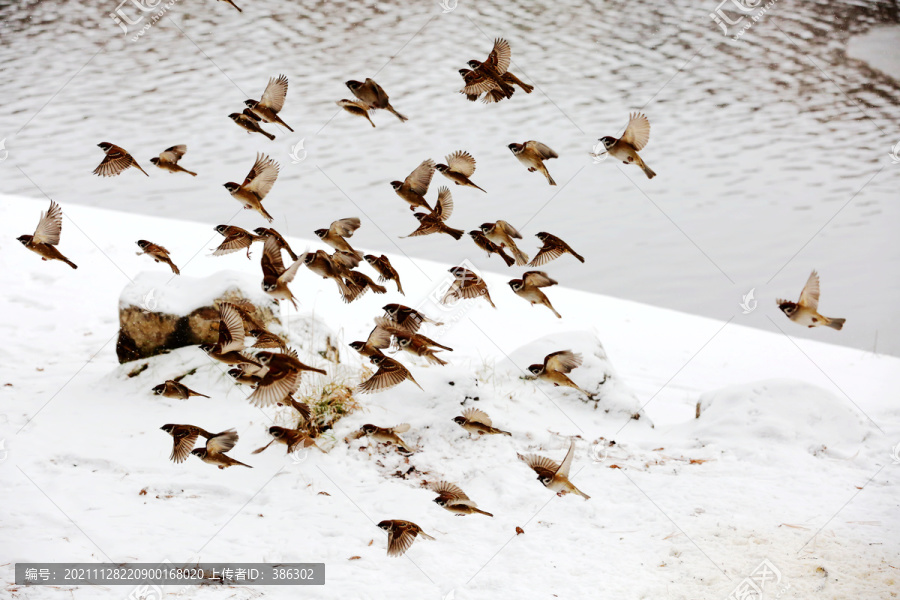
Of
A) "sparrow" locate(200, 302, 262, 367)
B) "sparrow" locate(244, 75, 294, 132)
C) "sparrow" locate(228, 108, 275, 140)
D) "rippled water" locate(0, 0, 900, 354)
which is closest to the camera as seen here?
"sparrow" locate(200, 302, 262, 367)

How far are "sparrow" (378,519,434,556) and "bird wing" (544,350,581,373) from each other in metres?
0.81

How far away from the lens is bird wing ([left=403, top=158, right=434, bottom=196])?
3.06 meters

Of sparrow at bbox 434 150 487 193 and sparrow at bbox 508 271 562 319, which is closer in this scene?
sparrow at bbox 508 271 562 319

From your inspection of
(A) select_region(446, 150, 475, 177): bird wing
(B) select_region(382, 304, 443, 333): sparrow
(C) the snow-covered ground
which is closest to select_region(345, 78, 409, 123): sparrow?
(A) select_region(446, 150, 475, 177): bird wing

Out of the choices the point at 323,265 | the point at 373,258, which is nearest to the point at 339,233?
the point at 373,258

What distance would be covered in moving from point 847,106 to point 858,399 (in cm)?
639

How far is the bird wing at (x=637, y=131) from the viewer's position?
2834 mm

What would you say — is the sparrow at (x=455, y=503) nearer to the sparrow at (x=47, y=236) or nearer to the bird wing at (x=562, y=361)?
the bird wing at (x=562, y=361)

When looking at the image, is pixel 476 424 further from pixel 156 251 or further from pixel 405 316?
pixel 156 251

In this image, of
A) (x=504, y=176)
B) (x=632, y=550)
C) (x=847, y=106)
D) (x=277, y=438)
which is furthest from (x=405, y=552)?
(x=847, y=106)

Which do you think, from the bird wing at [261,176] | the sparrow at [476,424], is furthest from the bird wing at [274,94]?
the sparrow at [476,424]

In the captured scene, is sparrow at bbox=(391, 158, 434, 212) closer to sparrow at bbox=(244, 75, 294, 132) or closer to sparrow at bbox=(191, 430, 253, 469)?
sparrow at bbox=(244, 75, 294, 132)

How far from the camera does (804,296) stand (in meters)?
2.55

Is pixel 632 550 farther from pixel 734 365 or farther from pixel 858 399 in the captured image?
pixel 734 365
